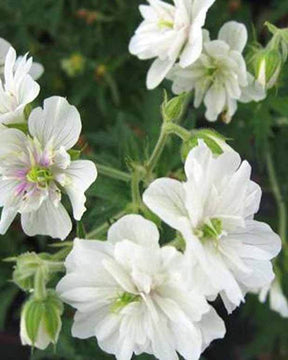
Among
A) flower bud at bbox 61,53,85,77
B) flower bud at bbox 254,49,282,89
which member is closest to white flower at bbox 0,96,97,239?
flower bud at bbox 254,49,282,89

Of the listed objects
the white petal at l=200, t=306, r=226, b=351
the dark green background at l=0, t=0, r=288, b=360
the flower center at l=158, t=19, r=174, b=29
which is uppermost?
the flower center at l=158, t=19, r=174, b=29

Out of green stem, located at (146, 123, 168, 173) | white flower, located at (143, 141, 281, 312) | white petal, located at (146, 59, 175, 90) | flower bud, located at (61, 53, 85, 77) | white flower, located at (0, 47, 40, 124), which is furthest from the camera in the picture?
flower bud, located at (61, 53, 85, 77)

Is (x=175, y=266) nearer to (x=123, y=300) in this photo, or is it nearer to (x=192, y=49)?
(x=123, y=300)

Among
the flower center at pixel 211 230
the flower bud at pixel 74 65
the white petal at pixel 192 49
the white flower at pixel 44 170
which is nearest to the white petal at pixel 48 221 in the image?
the white flower at pixel 44 170

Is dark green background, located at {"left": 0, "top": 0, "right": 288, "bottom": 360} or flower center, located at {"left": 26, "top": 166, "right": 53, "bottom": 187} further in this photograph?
dark green background, located at {"left": 0, "top": 0, "right": 288, "bottom": 360}

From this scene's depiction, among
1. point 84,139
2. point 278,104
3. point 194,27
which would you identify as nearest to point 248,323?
point 84,139

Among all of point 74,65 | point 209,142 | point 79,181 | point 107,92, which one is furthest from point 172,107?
point 107,92

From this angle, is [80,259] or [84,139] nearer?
[80,259]

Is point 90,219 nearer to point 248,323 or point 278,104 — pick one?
point 278,104

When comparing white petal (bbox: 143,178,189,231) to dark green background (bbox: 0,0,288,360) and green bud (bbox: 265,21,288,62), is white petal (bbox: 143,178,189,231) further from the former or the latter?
dark green background (bbox: 0,0,288,360)
